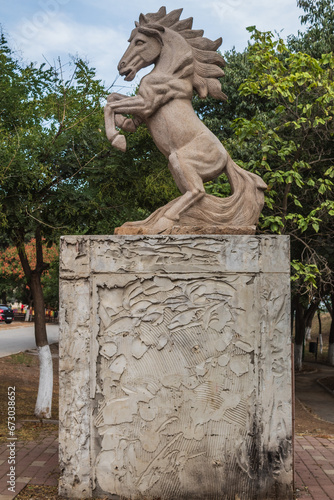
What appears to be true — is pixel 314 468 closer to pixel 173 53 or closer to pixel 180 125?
pixel 180 125

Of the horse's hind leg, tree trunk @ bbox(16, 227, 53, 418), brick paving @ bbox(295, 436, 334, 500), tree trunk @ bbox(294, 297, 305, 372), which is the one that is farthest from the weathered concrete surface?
tree trunk @ bbox(294, 297, 305, 372)

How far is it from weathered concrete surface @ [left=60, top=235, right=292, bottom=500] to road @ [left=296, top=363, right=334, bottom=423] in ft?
25.1

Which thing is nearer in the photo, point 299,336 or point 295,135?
point 295,135

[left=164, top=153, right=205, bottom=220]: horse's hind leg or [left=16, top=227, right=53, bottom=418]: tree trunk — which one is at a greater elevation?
[left=164, top=153, right=205, bottom=220]: horse's hind leg

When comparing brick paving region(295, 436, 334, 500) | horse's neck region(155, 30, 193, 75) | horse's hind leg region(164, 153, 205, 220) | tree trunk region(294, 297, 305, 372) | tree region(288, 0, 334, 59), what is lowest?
tree trunk region(294, 297, 305, 372)

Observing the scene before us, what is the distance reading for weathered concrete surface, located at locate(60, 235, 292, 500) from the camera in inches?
179

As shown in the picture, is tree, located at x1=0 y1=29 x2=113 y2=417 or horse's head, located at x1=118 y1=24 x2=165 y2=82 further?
tree, located at x1=0 y1=29 x2=113 y2=417

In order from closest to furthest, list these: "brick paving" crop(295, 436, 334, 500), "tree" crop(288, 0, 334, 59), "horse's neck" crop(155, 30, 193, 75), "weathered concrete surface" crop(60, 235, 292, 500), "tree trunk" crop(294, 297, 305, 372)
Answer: "weathered concrete surface" crop(60, 235, 292, 500) → "brick paving" crop(295, 436, 334, 500) → "horse's neck" crop(155, 30, 193, 75) → "tree" crop(288, 0, 334, 59) → "tree trunk" crop(294, 297, 305, 372)

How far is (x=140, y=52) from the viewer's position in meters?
5.22

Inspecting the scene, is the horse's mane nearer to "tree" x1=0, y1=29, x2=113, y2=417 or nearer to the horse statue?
the horse statue

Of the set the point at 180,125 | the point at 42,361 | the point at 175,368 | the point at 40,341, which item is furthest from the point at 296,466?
the point at 40,341

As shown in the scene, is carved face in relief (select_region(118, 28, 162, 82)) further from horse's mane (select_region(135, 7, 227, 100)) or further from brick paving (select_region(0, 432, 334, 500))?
brick paving (select_region(0, 432, 334, 500))

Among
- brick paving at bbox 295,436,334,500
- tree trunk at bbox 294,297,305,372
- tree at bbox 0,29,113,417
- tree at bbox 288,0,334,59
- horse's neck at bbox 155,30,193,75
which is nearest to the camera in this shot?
brick paving at bbox 295,436,334,500

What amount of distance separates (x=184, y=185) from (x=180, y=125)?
0.59m
